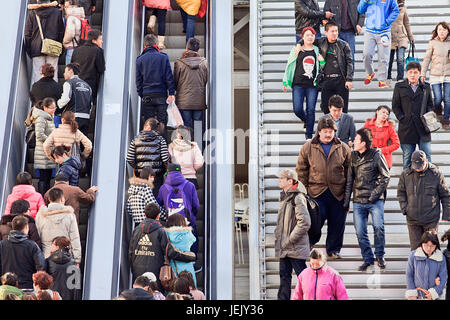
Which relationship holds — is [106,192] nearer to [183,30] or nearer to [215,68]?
[215,68]

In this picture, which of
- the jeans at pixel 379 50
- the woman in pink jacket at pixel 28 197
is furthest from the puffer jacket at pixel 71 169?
the jeans at pixel 379 50

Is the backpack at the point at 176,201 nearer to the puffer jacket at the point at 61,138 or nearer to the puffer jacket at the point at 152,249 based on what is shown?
the puffer jacket at the point at 152,249

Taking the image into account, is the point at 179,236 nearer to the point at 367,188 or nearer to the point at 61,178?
the point at 61,178

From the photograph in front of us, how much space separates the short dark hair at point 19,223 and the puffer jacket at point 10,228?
33cm

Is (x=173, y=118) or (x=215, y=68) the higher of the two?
(x=215, y=68)

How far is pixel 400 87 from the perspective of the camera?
11523 mm

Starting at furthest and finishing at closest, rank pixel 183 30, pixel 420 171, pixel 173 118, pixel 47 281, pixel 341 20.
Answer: pixel 183 30, pixel 341 20, pixel 173 118, pixel 420 171, pixel 47 281

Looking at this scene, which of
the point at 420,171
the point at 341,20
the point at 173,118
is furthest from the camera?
the point at 341,20

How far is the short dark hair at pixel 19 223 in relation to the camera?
928 centimetres

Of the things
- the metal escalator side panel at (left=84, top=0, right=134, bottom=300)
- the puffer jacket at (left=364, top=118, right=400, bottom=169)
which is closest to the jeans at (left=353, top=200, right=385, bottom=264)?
the puffer jacket at (left=364, top=118, right=400, bottom=169)

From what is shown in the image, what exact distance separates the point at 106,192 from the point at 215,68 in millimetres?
2722

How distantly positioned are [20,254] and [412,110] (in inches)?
203

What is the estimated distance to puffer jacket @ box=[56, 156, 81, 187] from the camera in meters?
10.6
